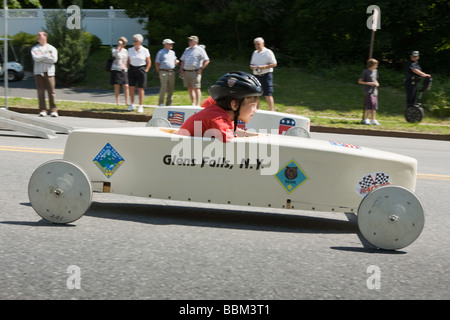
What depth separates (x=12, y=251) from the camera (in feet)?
15.7

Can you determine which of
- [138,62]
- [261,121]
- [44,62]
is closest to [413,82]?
[138,62]

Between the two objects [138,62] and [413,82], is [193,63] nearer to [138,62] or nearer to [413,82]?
[138,62]

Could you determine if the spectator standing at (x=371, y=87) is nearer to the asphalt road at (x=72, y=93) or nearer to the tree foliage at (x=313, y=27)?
the asphalt road at (x=72, y=93)

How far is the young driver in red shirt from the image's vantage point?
5.61 m

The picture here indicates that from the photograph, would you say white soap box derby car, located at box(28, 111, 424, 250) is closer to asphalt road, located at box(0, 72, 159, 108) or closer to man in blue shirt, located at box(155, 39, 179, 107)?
man in blue shirt, located at box(155, 39, 179, 107)

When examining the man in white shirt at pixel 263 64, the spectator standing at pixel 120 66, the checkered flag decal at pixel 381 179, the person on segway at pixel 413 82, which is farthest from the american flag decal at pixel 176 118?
the person on segway at pixel 413 82

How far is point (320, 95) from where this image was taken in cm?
2134

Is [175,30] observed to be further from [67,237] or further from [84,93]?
[67,237]

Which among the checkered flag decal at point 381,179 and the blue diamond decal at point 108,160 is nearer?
the checkered flag decal at point 381,179

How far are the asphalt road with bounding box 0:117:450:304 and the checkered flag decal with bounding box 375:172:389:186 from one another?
0.53m

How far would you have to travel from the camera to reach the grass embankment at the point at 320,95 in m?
17.4

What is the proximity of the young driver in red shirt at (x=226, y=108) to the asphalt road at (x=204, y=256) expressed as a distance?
0.85 m

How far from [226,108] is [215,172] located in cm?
60
